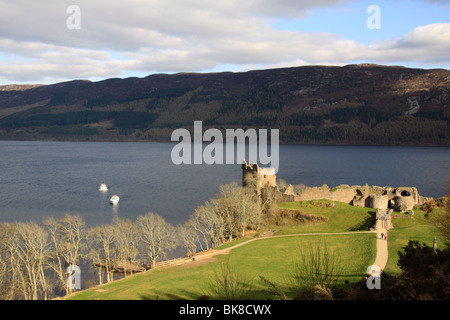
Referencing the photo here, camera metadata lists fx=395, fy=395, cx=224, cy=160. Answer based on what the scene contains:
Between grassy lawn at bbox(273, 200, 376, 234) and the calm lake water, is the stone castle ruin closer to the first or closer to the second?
grassy lawn at bbox(273, 200, 376, 234)

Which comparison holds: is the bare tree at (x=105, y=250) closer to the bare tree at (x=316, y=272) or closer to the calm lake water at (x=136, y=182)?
the calm lake water at (x=136, y=182)

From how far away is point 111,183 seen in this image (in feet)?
414

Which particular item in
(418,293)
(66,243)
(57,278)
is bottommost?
(57,278)

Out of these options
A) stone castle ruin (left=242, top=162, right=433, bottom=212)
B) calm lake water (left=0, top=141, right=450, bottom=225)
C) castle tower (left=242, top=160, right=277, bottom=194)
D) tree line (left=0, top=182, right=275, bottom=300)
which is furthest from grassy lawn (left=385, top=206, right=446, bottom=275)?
calm lake water (left=0, top=141, right=450, bottom=225)

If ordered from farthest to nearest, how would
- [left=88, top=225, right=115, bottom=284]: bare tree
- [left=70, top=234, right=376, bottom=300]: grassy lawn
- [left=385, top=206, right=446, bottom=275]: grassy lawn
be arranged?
[left=88, top=225, right=115, bottom=284]: bare tree
[left=385, top=206, right=446, bottom=275]: grassy lawn
[left=70, top=234, right=376, bottom=300]: grassy lawn

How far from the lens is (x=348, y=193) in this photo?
66.1m

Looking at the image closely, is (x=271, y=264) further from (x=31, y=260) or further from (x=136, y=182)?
(x=136, y=182)

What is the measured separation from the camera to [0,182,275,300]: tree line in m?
43.3

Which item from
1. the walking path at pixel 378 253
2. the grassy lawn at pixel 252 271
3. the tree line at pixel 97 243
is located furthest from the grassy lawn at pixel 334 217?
the grassy lawn at pixel 252 271

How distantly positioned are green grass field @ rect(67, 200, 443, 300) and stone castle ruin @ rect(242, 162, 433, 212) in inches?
312

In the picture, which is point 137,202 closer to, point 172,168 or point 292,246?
point 292,246

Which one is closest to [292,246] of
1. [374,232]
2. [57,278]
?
[374,232]

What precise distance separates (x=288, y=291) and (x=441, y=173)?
144m

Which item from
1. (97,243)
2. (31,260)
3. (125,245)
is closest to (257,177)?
(125,245)
